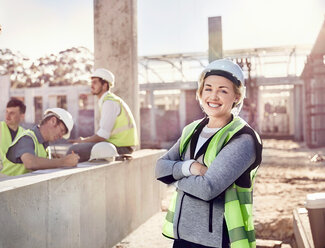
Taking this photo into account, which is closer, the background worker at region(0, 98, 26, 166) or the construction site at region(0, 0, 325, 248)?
the construction site at region(0, 0, 325, 248)

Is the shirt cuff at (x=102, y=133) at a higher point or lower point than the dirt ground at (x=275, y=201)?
higher

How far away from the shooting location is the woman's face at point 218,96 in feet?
7.00

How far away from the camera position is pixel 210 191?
197cm

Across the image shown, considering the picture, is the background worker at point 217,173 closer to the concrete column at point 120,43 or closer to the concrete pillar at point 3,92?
the concrete pillar at point 3,92

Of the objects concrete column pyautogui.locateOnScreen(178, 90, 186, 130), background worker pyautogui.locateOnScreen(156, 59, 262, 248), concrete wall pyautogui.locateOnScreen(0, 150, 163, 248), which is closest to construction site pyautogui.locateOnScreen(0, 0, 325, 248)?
concrete wall pyautogui.locateOnScreen(0, 150, 163, 248)

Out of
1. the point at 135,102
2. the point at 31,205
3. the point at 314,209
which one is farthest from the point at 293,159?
the point at 31,205

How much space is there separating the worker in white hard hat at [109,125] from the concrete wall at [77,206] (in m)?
0.26

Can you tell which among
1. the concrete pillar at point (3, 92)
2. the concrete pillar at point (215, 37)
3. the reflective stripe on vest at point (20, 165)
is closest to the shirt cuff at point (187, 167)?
the reflective stripe on vest at point (20, 165)

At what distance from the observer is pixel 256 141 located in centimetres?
206

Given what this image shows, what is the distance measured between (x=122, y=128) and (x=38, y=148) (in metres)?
1.45

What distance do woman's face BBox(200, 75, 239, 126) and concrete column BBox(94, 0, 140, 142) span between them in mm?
4147

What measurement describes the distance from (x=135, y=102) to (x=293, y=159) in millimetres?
8390

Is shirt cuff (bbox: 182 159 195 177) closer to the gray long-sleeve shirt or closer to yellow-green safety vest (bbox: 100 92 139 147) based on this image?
the gray long-sleeve shirt

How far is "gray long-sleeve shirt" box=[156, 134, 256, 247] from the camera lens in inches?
77.7
